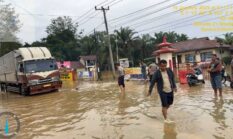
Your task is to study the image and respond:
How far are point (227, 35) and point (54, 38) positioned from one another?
50646mm

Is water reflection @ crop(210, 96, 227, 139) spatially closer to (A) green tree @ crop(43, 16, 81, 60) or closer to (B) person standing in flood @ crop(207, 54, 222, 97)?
(B) person standing in flood @ crop(207, 54, 222, 97)

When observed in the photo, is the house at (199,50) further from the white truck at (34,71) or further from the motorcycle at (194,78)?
the white truck at (34,71)

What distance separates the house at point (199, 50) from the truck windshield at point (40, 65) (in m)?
28.1

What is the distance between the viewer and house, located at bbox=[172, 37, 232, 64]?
43.8 m

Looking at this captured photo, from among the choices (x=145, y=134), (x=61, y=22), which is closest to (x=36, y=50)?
(x=145, y=134)

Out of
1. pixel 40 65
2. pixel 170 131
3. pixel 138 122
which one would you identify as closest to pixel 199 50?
pixel 40 65

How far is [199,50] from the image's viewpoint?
145 ft

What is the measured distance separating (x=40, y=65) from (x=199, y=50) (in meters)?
29.4

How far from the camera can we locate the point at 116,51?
59.2m

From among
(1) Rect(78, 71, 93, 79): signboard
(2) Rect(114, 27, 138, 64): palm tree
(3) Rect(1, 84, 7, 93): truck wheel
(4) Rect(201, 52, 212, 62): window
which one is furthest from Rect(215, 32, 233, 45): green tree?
(3) Rect(1, 84, 7, 93): truck wheel

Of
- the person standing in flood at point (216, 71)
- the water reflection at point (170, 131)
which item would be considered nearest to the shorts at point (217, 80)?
the person standing in flood at point (216, 71)

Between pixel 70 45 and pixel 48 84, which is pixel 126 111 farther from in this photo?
pixel 70 45

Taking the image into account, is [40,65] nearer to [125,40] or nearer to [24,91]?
[24,91]

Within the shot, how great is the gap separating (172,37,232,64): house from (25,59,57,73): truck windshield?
28.1 m
